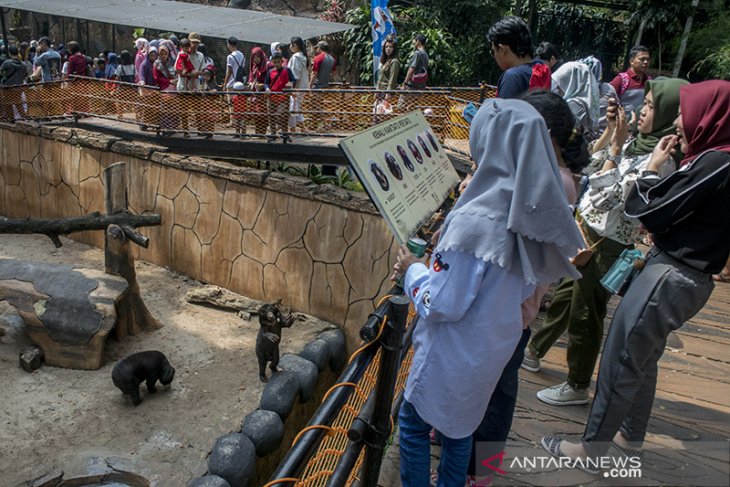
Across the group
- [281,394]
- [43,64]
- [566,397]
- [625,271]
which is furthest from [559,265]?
[43,64]

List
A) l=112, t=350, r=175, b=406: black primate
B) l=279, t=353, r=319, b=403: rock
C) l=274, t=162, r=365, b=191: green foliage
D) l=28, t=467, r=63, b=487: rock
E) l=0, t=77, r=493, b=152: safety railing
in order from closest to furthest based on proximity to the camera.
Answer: l=28, t=467, r=63, b=487: rock
l=112, t=350, r=175, b=406: black primate
l=279, t=353, r=319, b=403: rock
l=274, t=162, r=365, b=191: green foliage
l=0, t=77, r=493, b=152: safety railing

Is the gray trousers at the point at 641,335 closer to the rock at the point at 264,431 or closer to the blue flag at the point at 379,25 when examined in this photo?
the rock at the point at 264,431

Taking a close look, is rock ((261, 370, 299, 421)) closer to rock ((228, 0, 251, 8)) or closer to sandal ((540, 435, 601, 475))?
sandal ((540, 435, 601, 475))

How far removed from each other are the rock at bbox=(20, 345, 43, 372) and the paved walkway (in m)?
4.80

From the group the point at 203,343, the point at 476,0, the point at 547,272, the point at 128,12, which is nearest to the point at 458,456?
the point at 547,272

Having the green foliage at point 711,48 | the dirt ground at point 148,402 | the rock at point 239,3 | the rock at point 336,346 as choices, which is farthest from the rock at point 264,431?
the rock at point 239,3

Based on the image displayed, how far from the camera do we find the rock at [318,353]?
6051 millimetres

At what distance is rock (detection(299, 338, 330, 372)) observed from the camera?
19.9 feet

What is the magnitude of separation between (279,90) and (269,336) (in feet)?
15.9

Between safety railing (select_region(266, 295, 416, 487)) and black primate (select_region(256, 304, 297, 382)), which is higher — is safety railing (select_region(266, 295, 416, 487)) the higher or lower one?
the higher one

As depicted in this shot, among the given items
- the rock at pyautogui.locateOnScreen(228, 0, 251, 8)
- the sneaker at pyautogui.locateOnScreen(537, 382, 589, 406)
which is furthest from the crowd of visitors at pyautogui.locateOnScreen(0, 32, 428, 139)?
the rock at pyautogui.locateOnScreen(228, 0, 251, 8)

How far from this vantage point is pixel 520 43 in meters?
3.55

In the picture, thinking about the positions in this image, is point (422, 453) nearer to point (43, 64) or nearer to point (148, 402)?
point (148, 402)

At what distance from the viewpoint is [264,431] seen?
5020 millimetres
